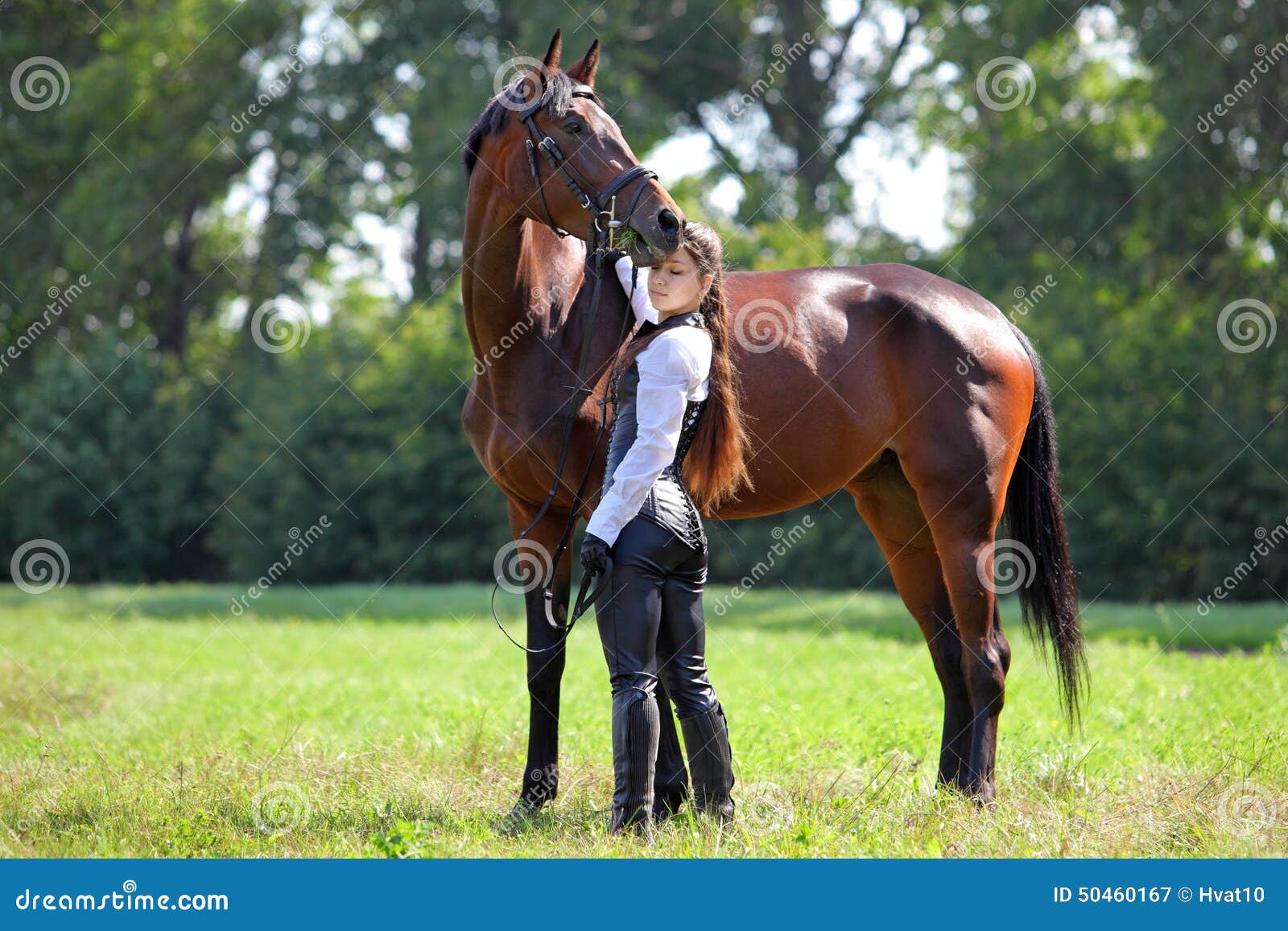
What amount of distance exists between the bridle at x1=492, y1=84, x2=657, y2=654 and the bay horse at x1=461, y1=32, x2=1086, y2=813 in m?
0.03

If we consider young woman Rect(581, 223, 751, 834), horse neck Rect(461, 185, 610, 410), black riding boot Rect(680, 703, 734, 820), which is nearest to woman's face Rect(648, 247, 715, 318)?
young woman Rect(581, 223, 751, 834)

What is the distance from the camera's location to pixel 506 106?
465 cm

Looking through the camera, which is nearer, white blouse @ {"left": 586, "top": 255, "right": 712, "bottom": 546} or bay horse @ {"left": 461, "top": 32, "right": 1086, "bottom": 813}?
white blouse @ {"left": 586, "top": 255, "right": 712, "bottom": 546}

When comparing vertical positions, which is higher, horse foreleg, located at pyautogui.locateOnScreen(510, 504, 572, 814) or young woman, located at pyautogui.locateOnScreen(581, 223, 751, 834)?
young woman, located at pyautogui.locateOnScreen(581, 223, 751, 834)

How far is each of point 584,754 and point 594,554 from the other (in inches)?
84.0

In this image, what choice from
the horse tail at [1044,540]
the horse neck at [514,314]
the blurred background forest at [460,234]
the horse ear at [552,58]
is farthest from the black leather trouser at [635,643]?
the blurred background forest at [460,234]

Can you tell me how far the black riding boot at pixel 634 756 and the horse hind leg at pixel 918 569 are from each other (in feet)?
6.16

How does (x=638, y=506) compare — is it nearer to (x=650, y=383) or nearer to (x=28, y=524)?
(x=650, y=383)

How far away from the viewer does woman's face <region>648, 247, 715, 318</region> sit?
4070 mm

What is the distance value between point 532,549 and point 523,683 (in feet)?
14.9

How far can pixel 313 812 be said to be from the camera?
466cm

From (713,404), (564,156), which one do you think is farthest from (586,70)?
(713,404)

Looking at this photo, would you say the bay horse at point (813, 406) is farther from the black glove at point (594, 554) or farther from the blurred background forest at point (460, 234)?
the blurred background forest at point (460, 234)

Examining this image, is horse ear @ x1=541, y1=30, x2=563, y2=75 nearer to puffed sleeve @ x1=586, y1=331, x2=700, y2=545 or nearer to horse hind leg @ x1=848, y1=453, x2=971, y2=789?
puffed sleeve @ x1=586, y1=331, x2=700, y2=545
